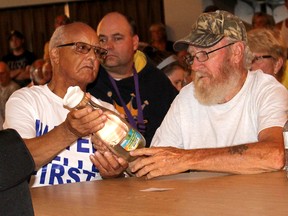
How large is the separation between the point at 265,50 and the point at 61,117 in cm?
119

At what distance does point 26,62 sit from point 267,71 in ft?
18.9

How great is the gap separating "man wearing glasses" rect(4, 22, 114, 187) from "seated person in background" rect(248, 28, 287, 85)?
82 centimetres

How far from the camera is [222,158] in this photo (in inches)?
114

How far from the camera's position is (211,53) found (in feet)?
11.2

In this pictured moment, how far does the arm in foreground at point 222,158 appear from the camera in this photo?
2.85 m

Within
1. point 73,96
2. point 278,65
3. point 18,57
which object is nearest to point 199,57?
point 73,96

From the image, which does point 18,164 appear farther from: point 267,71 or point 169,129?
point 267,71

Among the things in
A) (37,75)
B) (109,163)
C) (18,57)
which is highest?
(109,163)

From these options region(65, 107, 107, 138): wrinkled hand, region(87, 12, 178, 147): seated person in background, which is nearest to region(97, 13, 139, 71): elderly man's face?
region(87, 12, 178, 147): seated person in background

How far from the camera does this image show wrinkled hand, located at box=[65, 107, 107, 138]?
9.35 ft

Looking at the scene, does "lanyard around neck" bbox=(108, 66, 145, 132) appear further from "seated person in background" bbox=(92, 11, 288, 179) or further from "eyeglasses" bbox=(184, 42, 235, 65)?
"eyeglasses" bbox=(184, 42, 235, 65)

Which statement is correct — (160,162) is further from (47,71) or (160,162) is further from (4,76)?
(4,76)

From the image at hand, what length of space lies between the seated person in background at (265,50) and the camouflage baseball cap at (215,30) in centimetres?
72

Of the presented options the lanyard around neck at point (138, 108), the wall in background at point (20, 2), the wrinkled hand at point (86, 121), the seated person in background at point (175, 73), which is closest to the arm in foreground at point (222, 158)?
the wrinkled hand at point (86, 121)
